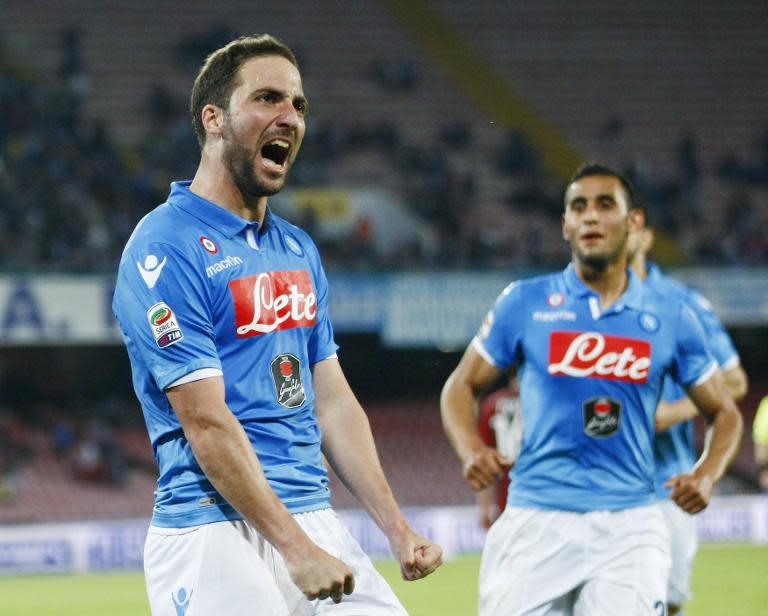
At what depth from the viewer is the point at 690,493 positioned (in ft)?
16.4

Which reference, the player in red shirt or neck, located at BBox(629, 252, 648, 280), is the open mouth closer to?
neck, located at BBox(629, 252, 648, 280)

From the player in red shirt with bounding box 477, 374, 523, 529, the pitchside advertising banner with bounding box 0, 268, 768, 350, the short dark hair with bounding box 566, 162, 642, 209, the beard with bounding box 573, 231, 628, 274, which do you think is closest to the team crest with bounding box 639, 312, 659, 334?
the beard with bounding box 573, 231, 628, 274

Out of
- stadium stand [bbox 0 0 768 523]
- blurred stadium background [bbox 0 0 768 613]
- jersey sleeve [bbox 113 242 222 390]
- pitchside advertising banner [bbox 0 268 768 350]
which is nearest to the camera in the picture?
jersey sleeve [bbox 113 242 222 390]

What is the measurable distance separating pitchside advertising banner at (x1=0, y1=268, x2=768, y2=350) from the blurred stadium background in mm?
27

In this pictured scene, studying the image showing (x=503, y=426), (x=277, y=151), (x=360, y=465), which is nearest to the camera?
(x=277, y=151)

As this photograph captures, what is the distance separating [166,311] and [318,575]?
70cm

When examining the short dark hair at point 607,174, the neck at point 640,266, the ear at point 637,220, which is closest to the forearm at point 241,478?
the short dark hair at point 607,174

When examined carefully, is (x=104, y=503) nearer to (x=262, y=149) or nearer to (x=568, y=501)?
(x=568, y=501)

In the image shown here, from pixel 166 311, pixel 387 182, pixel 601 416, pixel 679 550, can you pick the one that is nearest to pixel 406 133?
pixel 387 182

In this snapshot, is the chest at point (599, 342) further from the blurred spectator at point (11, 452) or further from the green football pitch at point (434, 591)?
the blurred spectator at point (11, 452)

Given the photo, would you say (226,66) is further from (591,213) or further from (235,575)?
(591,213)

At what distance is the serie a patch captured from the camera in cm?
321

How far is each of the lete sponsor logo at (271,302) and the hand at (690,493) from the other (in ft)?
6.62

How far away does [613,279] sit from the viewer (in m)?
5.59
